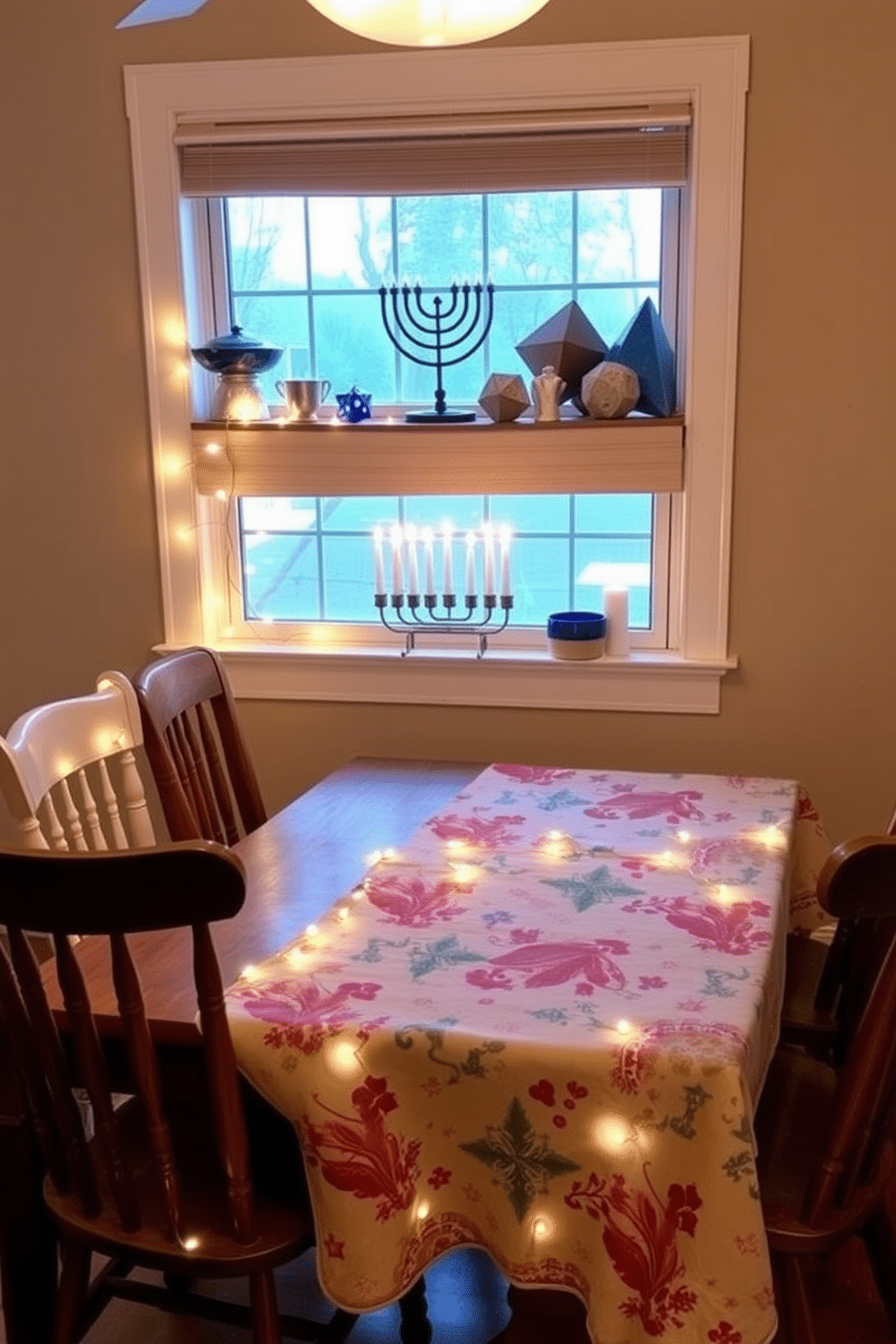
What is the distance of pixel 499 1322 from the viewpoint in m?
1.86

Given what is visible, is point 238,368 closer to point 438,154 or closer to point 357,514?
point 357,514

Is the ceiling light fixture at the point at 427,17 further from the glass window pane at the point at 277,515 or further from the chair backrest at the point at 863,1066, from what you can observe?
the glass window pane at the point at 277,515

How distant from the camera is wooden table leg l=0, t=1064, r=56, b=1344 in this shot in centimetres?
149

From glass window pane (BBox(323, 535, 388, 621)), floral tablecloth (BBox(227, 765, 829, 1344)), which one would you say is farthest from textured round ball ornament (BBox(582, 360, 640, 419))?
floral tablecloth (BBox(227, 765, 829, 1344))

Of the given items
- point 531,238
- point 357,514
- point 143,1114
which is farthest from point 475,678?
point 143,1114

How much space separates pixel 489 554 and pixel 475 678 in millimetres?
301

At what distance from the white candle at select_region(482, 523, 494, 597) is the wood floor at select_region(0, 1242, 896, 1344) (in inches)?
57.4

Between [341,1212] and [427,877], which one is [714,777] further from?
[341,1212]

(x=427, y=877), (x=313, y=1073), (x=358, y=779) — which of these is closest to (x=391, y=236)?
(x=358, y=779)

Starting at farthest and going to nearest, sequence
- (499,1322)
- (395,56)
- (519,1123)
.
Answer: (395,56) < (499,1322) < (519,1123)

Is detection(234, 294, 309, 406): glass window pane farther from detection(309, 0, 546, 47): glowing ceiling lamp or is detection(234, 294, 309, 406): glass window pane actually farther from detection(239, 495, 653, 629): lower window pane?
detection(309, 0, 546, 47): glowing ceiling lamp

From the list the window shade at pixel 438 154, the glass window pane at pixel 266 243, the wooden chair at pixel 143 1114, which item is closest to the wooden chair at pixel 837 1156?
the wooden chair at pixel 143 1114

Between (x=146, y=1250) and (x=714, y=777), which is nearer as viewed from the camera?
(x=146, y=1250)

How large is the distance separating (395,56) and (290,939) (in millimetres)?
1912
